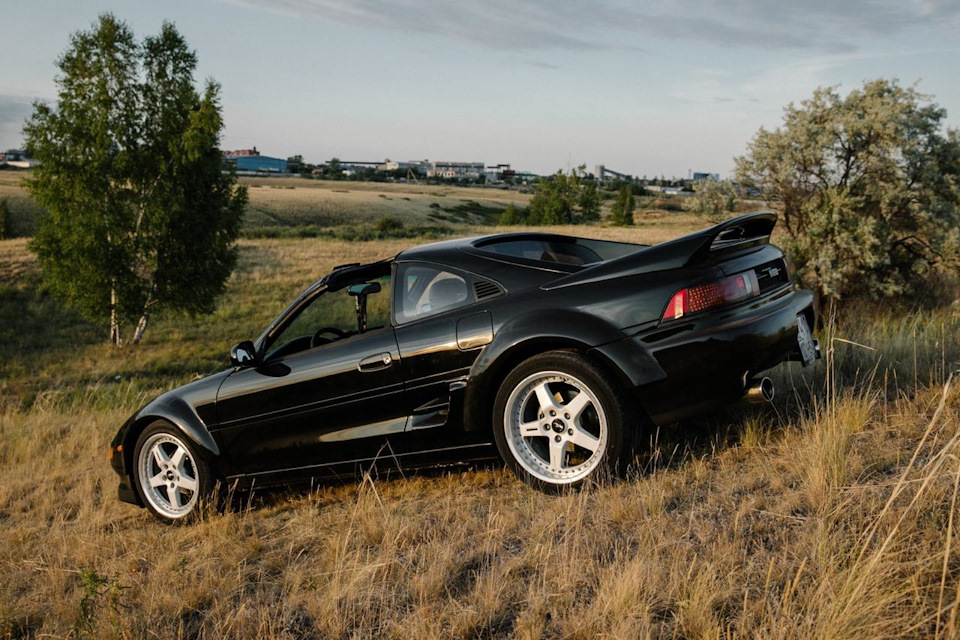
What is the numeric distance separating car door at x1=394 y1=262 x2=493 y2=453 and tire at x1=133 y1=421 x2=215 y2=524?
1.62m

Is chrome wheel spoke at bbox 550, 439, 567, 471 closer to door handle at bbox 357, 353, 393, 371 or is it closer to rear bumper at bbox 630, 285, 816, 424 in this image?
rear bumper at bbox 630, 285, 816, 424

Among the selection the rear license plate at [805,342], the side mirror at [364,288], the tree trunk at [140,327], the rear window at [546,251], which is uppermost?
the rear window at [546,251]

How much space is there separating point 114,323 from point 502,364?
31.1 meters

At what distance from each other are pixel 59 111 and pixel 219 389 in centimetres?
2929

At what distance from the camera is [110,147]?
2986 centimetres

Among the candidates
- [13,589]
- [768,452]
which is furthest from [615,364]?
[13,589]

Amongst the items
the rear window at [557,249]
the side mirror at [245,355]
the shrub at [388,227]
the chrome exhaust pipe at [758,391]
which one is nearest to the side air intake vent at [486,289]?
the rear window at [557,249]

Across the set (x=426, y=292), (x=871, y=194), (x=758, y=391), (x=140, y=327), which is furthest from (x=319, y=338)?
(x=140, y=327)

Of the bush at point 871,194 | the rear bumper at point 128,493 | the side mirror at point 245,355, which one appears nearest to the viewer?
the side mirror at point 245,355

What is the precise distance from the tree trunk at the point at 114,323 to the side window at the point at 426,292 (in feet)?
95.7

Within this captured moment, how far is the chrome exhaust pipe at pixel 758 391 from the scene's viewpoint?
3.79 m

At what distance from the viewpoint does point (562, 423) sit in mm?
3855

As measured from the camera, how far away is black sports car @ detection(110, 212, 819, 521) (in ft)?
12.2

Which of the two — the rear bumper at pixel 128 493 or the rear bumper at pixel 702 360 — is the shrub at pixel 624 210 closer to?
the rear bumper at pixel 128 493
